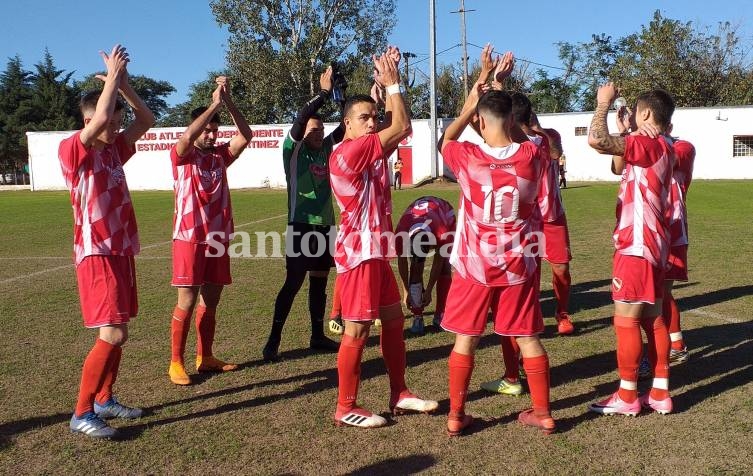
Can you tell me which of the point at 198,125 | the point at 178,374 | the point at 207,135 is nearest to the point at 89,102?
the point at 198,125

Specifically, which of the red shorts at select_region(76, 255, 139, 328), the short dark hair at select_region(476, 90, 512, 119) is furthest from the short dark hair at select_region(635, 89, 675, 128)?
the red shorts at select_region(76, 255, 139, 328)

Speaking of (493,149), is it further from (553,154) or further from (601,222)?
(601,222)

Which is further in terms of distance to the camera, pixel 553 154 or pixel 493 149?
pixel 553 154

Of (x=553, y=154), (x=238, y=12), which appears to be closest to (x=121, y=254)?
(x=553, y=154)

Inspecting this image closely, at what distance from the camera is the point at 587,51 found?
6512 centimetres

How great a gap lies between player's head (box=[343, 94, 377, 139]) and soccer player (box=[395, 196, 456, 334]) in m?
2.48

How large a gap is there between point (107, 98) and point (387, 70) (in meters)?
1.71

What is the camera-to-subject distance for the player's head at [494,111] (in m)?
3.77

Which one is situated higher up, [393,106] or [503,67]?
[503,67]

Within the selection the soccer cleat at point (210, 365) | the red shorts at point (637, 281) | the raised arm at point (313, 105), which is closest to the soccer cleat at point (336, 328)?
the soccer cleat at point (210, 365)

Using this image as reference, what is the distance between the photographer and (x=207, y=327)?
537 cm

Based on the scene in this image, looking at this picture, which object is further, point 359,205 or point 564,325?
point 564,325

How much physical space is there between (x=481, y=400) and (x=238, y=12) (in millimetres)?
44743

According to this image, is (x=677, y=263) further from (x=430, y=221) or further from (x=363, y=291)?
(x=363, y=291)
